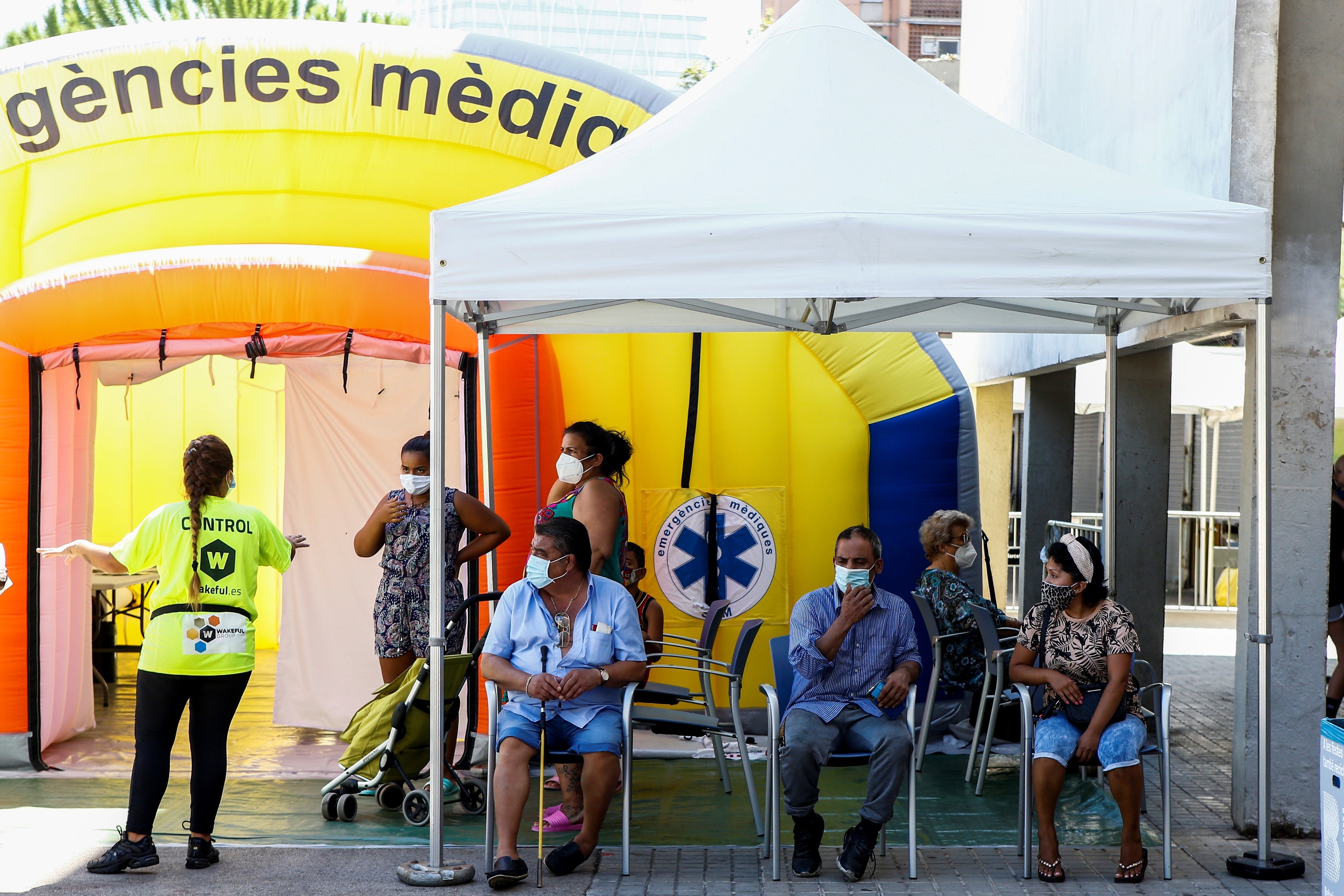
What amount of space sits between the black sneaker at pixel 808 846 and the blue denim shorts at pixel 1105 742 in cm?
80

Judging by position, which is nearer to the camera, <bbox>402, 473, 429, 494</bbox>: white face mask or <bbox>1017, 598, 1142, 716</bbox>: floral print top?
<bbox>1017, 598, 1142, 716</bbox>: floral print top

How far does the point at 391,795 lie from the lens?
17.2 feet

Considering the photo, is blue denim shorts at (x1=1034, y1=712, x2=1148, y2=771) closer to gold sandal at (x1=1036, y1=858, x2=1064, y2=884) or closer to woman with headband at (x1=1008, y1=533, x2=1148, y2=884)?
woman with headband at (x1=1008, y1=533, x2=1148, y2=884)

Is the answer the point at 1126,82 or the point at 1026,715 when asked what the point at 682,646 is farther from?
the point at 1126,82

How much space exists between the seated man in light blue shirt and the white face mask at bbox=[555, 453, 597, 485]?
2.11 ft

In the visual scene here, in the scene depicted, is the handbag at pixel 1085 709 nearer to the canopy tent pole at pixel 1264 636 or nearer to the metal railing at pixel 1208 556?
the canopy tent pole at pixel 1264 636

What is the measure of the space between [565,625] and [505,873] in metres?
0.87

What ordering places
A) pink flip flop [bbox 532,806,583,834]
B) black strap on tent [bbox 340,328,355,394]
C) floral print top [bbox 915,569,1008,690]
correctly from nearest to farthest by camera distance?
A: 1. pink flip flop [bbox 532,806,583,834]
2. floral print top [bbox 915,569,1008,690]
3. black strap on tent [bbox 340,328,355,394]

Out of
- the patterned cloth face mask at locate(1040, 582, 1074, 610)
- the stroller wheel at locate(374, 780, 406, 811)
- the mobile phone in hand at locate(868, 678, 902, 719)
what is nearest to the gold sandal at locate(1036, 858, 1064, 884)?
the mobile phone in hand at locate(868, 678, 902, 719)

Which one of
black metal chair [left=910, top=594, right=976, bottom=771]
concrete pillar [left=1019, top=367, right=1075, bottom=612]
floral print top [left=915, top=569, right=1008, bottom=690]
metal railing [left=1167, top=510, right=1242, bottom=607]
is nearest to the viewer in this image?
black metal chair [left=910, top=594, right=976, bottom=771]

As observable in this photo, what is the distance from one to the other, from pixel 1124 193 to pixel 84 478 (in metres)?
5.00

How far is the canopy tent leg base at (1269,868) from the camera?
4352mm

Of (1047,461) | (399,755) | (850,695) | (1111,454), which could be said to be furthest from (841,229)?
(1047,461)

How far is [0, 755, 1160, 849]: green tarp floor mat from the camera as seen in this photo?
492 cm
